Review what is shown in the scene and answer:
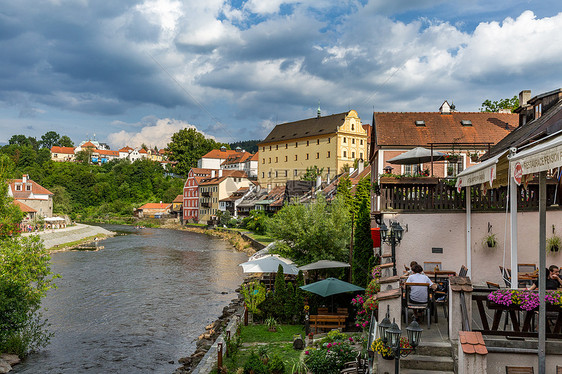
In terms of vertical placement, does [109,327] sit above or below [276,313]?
below

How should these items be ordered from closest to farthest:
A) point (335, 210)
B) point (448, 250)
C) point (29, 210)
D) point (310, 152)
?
1. point (448, 250)
2. point (335, 210)
3. point (29, 210)
4. point (310, 152)

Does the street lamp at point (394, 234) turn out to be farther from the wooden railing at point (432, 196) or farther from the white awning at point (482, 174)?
the white awning at point (482, 174)

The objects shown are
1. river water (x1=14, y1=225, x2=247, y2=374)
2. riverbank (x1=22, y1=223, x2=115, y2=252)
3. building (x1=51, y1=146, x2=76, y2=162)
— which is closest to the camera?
river water (x1=14, y1=225, x2=247, y2=374)

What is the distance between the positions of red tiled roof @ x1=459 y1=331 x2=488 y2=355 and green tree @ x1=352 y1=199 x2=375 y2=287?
11.1 meters

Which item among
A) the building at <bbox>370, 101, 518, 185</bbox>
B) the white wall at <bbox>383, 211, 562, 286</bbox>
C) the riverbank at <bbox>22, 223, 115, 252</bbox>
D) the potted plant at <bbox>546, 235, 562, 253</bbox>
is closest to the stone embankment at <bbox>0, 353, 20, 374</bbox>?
the white wall at <bbox>383, 211, 562, 286</bbox>

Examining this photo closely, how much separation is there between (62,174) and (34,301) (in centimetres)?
10286

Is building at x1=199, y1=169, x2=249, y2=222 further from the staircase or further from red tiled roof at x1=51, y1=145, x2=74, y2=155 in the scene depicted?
red tiled roof at x1=51, y1=145, x2=74, y2=155

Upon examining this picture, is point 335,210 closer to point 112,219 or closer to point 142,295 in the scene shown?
point 142,295

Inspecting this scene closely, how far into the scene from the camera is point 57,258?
4084 cm

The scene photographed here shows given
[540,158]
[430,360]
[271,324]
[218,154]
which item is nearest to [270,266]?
[271,324]

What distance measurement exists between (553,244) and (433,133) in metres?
18.8

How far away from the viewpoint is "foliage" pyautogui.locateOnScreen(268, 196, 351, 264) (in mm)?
20859

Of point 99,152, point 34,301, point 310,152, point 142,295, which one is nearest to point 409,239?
point 34,301

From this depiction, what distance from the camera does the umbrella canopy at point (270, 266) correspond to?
18.9 metres
